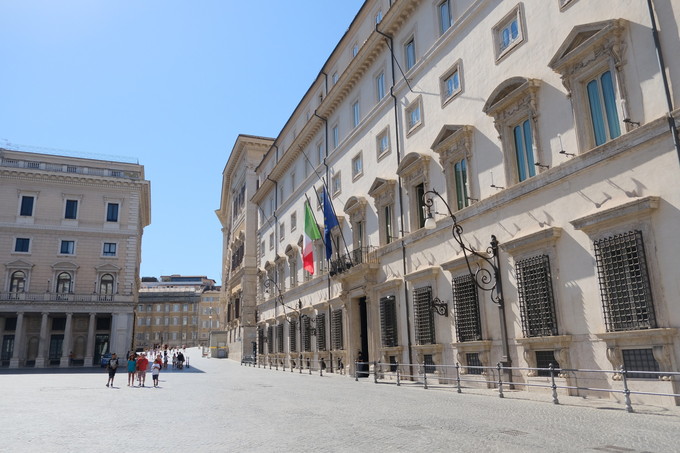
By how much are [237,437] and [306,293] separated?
26102mm

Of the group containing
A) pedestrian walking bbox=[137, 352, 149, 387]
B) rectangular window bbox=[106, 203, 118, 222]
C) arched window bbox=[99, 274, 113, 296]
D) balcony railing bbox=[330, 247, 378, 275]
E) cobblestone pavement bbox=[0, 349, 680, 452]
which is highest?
rectangular window bbox=[106, 203, 118, 222]

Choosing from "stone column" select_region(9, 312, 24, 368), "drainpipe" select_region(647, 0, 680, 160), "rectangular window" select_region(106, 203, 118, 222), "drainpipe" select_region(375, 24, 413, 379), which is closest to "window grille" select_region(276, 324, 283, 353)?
"drainpipe" select_region(375, 24, 413, 379)

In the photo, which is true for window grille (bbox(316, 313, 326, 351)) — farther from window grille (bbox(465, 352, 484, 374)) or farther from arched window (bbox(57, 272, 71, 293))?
arched window (bbox(57, 272, 71, 293))

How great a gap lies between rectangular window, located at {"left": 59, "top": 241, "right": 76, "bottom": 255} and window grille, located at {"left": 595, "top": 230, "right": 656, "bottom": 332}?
50916mm

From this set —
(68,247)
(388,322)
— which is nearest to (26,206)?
(68,247)

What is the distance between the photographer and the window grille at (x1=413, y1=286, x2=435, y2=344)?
66.9 ft

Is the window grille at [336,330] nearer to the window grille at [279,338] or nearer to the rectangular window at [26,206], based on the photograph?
the window grille at [279,338]

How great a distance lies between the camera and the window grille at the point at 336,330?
97.2 feet

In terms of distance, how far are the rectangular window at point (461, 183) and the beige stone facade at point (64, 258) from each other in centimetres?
4180

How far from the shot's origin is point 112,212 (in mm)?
54750

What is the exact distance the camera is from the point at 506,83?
54.7ft

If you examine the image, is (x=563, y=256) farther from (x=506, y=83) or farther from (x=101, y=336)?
(x=101, y=336)

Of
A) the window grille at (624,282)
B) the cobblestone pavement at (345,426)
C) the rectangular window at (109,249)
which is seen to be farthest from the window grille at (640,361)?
the rectangular window at (109,249)

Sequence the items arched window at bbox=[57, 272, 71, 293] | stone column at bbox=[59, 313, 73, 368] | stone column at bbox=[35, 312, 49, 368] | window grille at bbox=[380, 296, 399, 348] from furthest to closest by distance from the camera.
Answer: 1. arched window at bbox=[57, 272, 71, 293]
2. stone column at bbox=[59, 313, 73, 368]
3. stone column at bbox=[35, 312, 49, 368]
4. window grille at bbox=[380, 296, 399, 348]
